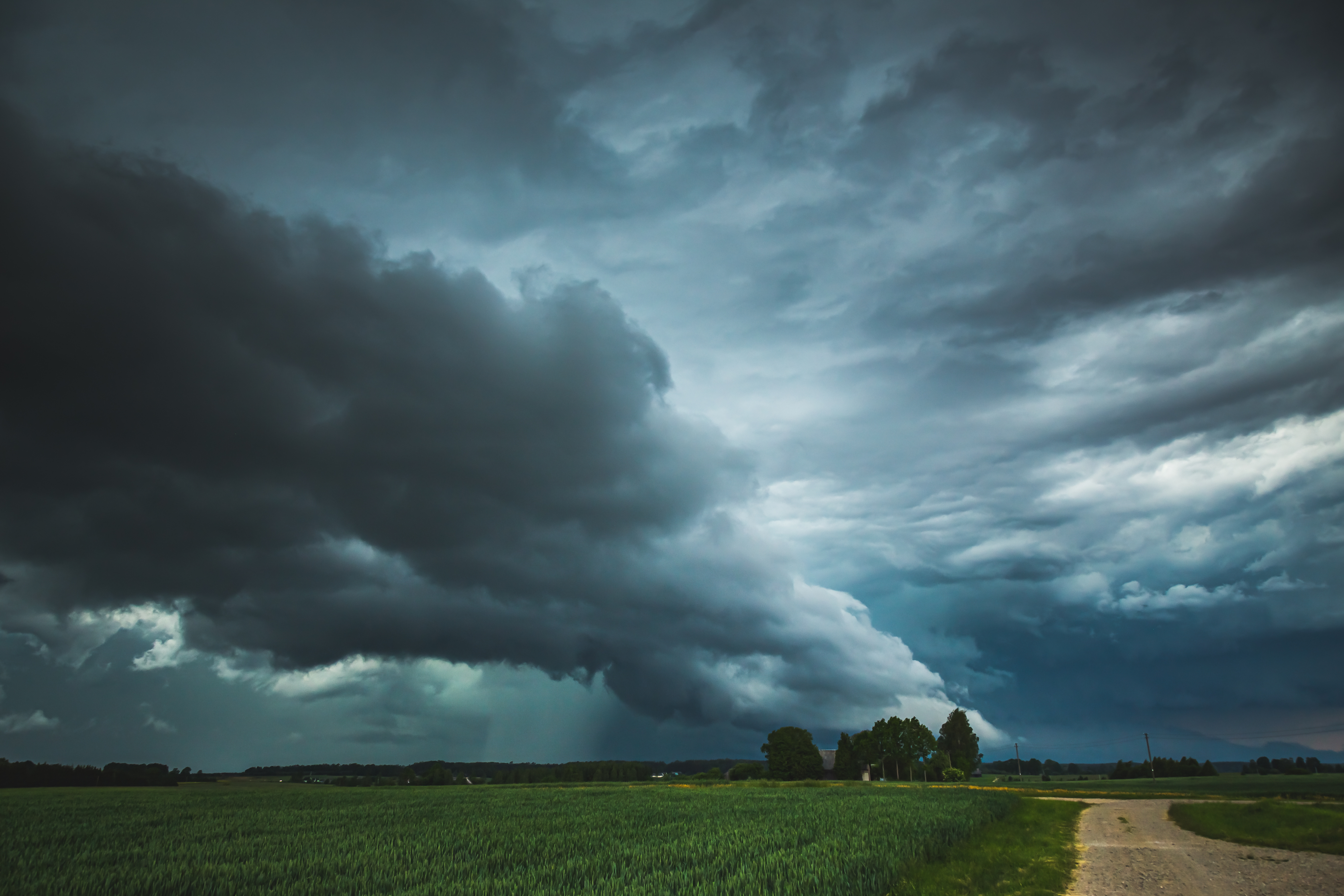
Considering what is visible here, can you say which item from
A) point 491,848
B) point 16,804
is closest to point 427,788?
point 16,804

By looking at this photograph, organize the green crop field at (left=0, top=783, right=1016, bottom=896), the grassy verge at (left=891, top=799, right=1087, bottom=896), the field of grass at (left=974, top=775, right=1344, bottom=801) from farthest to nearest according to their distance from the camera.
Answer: the field of grass at (left=974, top=775, right=1344, bottom=801), the grassy verge at (left=891, top=799, right=1087, bottom=896), the green crop field at (left=0, top=783, right=1016, bottom=896)

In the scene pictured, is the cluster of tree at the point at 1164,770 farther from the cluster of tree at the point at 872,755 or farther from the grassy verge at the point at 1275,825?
the grassy verge at the point at 1275,825

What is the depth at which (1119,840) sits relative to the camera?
28234 millimetres

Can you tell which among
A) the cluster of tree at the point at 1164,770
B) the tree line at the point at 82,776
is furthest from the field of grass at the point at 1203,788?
the tree line at the point at 82,776

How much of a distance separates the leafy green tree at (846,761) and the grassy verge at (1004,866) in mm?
114602

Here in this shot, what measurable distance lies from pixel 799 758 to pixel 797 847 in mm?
119309

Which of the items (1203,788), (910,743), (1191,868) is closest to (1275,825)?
(1191,868)

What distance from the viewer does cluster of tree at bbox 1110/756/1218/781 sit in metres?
124

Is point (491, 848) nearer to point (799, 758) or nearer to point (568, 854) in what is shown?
point (568, 854)

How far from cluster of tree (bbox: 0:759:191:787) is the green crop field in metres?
80.4

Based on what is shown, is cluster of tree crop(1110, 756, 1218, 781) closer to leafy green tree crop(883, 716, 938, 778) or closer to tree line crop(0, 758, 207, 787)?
leafy green tree crop(883, 716, 938, 778)

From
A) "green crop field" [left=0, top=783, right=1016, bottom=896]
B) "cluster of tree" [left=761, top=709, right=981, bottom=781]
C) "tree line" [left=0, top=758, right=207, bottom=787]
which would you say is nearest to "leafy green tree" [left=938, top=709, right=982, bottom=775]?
"cluster of tree" [left=761, top=709, right=981, bottom=781]

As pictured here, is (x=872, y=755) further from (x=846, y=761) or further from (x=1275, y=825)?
(x=1275, y=825)

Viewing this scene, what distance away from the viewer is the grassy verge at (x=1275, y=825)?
81.5 ft
